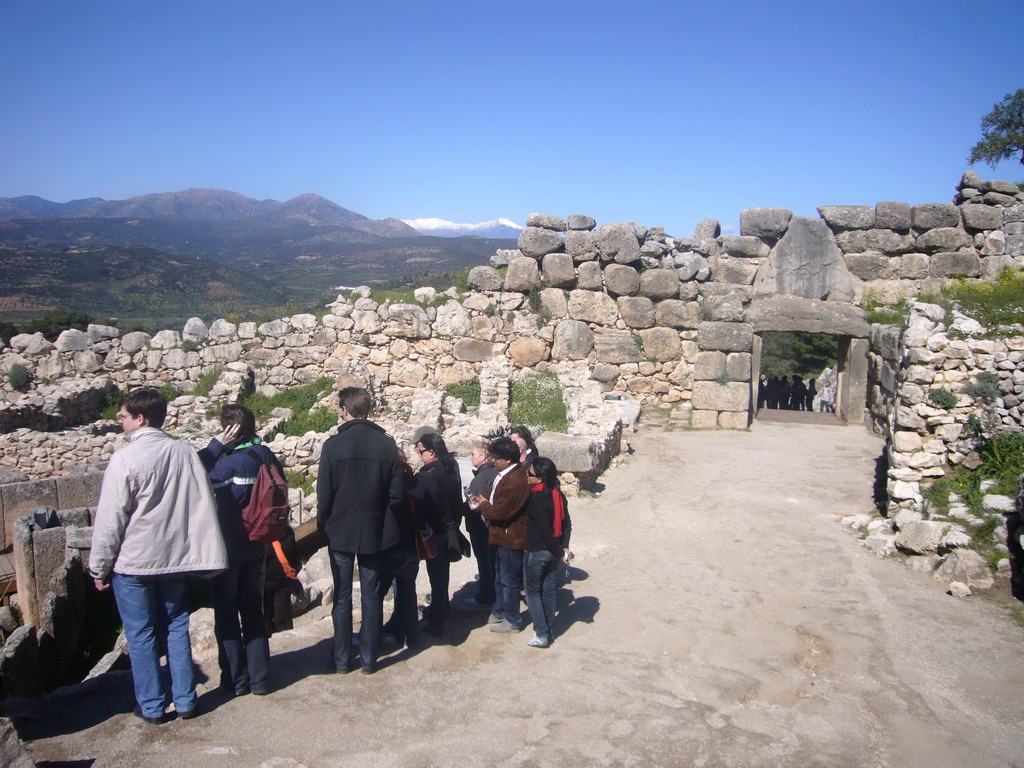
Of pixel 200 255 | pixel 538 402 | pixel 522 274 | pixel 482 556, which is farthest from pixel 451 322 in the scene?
pixel 200 255

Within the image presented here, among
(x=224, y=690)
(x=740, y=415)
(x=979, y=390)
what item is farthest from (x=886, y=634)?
(x=740, y=415)

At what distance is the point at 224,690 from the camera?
4.37m

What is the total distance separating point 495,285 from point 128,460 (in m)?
12.0

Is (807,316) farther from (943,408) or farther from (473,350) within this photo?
(943,408)

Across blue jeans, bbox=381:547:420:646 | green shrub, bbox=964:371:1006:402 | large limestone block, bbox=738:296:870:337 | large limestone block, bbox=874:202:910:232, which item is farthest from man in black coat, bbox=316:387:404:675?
large limestone block, bbox=874:202:910:232

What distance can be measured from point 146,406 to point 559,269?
39.2 feet

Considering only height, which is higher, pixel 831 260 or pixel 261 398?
pixel 831 260

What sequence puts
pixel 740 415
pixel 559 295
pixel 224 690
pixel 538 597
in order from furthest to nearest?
pixel 559 295 < pixel 740 415 < pixel 538 597 < pixel 224 690

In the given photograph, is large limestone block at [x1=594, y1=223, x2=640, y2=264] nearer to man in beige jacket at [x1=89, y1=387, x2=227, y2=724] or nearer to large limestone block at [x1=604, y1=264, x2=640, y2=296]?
large limestone block at [x1=604, y1=264, x2=640, y2=296]

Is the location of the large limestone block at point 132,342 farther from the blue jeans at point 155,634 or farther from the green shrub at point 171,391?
the blue jeans at point 155,634

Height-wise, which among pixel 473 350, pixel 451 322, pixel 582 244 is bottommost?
pixel 473 350

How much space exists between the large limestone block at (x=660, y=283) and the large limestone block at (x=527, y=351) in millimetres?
2444

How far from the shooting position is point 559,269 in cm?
1522

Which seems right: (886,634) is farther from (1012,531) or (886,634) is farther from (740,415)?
(740,415)
